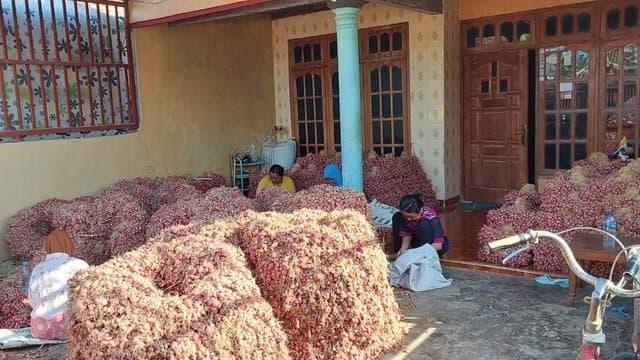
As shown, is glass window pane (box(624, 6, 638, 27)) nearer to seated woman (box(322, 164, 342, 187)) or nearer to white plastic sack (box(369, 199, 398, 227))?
white plastic sack (box(369, 199, 398, 227))

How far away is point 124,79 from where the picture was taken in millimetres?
7770

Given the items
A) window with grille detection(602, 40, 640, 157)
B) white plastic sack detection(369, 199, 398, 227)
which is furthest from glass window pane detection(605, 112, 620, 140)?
white plastic sack detection(369, 199, 398, 227)

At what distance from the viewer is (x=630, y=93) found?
698 centimetres

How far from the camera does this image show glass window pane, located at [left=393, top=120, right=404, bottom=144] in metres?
8.55

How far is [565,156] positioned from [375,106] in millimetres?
2868

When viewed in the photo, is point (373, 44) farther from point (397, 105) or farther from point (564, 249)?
point (564, 249)

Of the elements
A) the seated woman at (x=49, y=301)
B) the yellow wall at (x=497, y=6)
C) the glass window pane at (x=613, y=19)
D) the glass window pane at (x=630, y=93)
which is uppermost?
the yellow wall at (x=497, y=6)

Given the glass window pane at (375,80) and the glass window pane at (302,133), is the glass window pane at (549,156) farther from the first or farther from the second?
the glass window pane at (302,133)

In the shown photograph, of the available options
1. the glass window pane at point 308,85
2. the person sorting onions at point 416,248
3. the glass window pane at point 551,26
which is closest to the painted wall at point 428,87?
the glass window pane at point 551,26

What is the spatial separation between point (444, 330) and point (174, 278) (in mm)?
2088

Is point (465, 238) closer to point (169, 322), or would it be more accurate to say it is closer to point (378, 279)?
point (378, 279)

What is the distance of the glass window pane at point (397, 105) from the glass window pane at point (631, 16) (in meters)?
3.10

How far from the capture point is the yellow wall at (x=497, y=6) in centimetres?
737

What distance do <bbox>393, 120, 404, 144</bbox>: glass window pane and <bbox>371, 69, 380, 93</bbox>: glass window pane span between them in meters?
0.62
